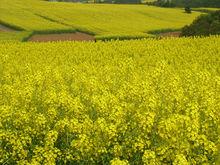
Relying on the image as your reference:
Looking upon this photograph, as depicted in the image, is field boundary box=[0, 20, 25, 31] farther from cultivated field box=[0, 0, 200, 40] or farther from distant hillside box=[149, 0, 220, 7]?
distant hillside box=[149, 0, 220, 7]

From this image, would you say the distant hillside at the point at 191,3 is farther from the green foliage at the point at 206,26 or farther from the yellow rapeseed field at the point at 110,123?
the yellow rapeseed field at the point at 110,123

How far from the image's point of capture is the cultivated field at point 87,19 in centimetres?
5194

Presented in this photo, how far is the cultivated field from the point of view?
5194 centimetres

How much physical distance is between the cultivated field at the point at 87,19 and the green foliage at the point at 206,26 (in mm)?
4990

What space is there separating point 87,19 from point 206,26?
2170cm

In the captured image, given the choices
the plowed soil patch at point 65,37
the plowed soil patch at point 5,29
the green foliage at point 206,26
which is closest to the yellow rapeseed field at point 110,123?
the green foliage at point 206,26

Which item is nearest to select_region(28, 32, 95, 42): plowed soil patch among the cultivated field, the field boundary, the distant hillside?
the cultivated field

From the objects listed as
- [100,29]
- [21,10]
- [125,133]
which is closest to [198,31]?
[100,29]

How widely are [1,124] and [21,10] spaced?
53998 mm

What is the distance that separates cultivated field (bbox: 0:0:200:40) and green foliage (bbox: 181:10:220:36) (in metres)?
4.99

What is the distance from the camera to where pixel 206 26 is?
141ft

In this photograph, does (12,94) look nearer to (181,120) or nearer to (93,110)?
(93,110)

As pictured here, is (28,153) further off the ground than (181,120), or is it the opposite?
(181,120)

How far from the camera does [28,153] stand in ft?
37.7
